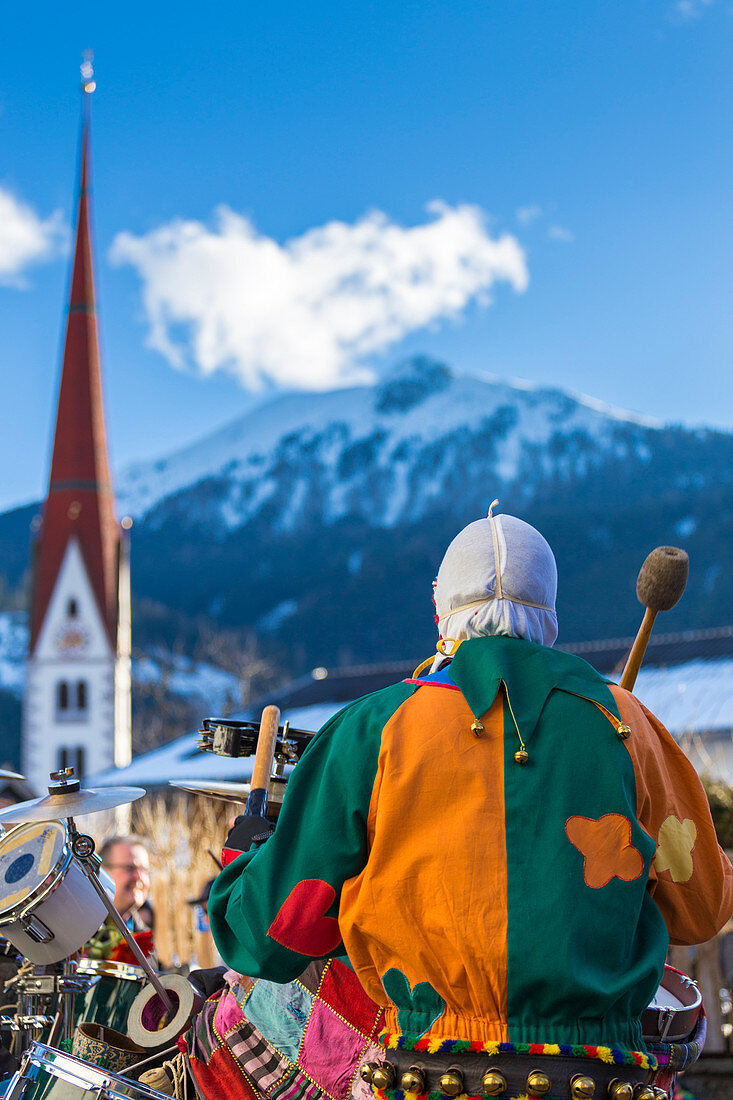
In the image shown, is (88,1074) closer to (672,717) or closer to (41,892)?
(41,892)

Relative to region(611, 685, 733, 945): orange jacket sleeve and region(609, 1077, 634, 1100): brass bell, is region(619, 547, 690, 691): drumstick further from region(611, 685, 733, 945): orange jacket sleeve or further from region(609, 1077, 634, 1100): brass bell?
region(609, 1077, 634, 1100): brass bell

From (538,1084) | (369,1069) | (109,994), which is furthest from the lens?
(109,994)

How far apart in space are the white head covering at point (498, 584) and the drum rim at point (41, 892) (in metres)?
1.59

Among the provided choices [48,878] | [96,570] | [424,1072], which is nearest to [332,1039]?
[424,1072]

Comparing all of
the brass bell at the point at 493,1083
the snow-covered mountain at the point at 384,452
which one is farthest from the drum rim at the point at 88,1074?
the snow-covered mountain at the point at 384,452

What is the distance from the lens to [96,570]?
52.0 m

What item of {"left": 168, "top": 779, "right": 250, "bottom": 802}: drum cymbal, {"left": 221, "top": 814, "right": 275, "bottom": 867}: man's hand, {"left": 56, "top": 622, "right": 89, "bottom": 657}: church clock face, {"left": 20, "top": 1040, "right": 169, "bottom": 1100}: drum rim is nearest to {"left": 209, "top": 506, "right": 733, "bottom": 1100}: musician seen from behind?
{"left": 221, "top": 814, "right": 275, "bottom": 867}: man's hand

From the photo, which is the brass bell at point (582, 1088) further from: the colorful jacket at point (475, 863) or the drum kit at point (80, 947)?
the drum kit at point (80, 947)

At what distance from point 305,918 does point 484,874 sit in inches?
14.4

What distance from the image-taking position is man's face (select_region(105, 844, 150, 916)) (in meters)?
5.76

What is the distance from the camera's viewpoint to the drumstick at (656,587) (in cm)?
315

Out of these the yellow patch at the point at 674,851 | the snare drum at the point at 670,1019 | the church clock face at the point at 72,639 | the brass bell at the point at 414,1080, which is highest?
the church clock face at the point at 72,639

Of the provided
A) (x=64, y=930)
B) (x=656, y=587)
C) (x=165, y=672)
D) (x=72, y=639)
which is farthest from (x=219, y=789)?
(x=165, y=672)

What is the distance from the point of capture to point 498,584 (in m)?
2.36
